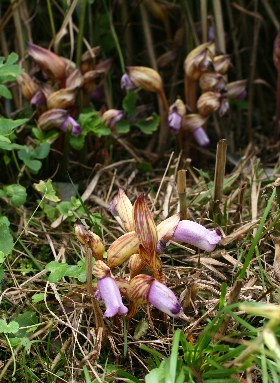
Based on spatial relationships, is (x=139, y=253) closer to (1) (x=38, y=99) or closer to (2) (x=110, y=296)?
(2) (x=110, y=296)

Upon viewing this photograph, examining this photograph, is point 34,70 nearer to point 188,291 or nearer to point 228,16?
point 228,16

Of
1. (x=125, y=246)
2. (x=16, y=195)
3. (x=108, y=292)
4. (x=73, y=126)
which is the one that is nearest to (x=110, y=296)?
(x=108, y=292)

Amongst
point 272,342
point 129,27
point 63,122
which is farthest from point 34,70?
point 272,342

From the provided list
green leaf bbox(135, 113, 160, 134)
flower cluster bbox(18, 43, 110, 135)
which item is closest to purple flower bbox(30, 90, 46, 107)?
flower cluster bbox(18, 43, 110, 135)

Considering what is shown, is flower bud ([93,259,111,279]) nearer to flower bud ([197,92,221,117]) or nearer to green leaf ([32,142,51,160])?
green leaf ([32,142,51,160])

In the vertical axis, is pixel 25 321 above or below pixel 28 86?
below

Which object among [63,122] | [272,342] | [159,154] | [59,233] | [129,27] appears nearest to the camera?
[272,342]

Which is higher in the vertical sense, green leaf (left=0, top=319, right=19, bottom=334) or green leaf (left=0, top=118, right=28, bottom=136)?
green leaf (left=0, top=118, right=28, bottom=136)
